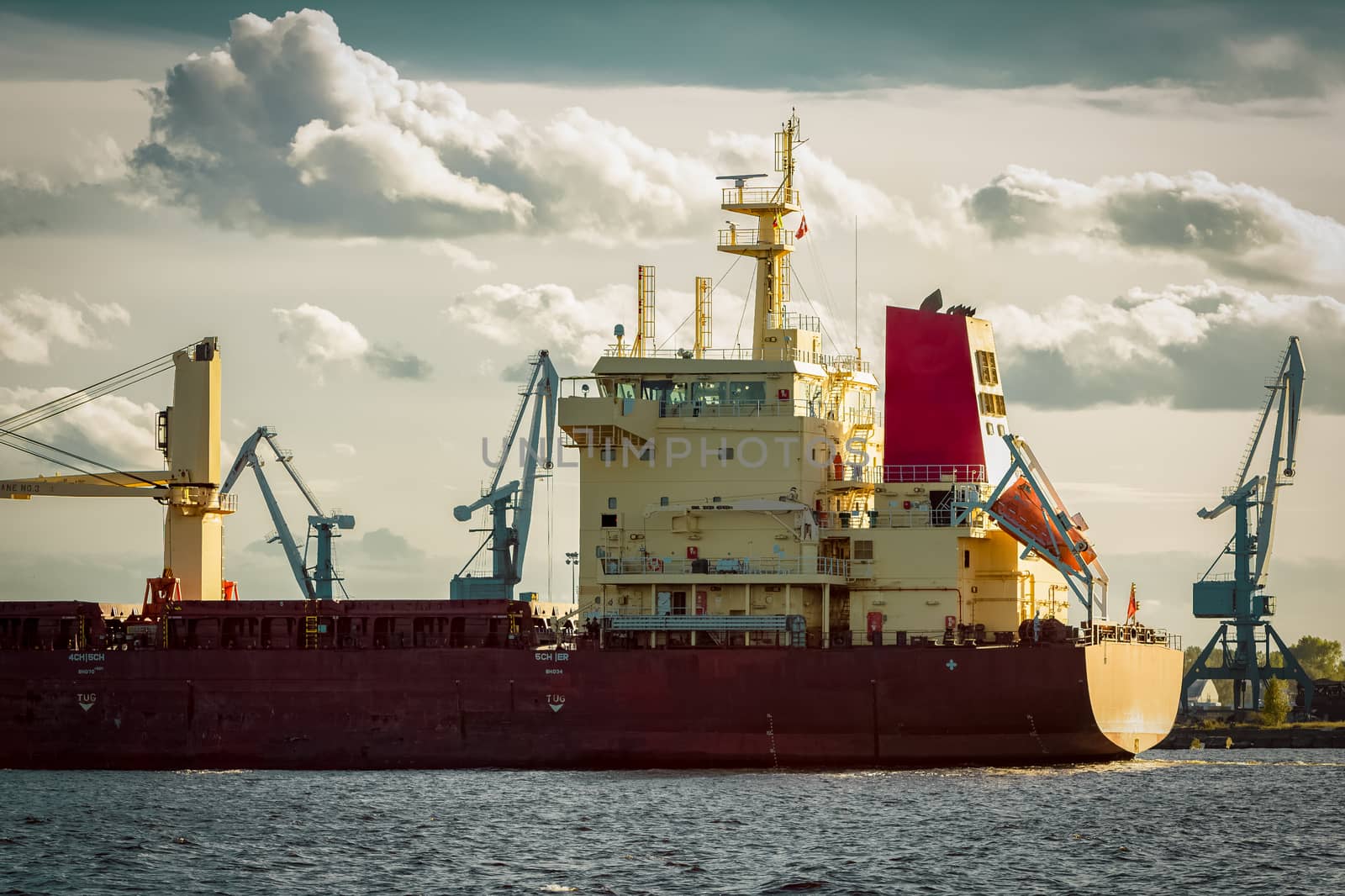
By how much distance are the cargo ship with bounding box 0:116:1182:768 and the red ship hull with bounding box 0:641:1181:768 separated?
0.21 ft

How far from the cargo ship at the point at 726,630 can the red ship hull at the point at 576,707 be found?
0.21 ft

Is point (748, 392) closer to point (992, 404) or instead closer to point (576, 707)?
point (992, 404)

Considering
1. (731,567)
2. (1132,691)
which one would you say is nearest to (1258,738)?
(1132,691)

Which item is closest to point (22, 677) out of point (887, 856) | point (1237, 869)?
point (887, 856)

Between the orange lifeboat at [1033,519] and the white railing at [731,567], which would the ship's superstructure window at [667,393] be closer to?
the white railing at [731,567]

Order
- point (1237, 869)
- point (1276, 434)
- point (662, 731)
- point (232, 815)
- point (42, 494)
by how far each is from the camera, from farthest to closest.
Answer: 1. point (1276, 434)
2. point (42, 494)
3. point (662, 731)
4. point (232, 815)
5. point (1237, 869)

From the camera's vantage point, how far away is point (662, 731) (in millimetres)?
49875

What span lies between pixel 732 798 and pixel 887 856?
7708 millimetres

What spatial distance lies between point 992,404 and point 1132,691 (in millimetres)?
8486

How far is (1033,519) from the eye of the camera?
170ft

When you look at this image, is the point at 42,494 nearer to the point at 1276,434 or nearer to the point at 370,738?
the point at 370,738

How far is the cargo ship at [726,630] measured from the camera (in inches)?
1940

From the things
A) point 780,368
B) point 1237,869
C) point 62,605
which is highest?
point 780,368

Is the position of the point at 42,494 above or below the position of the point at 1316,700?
above
